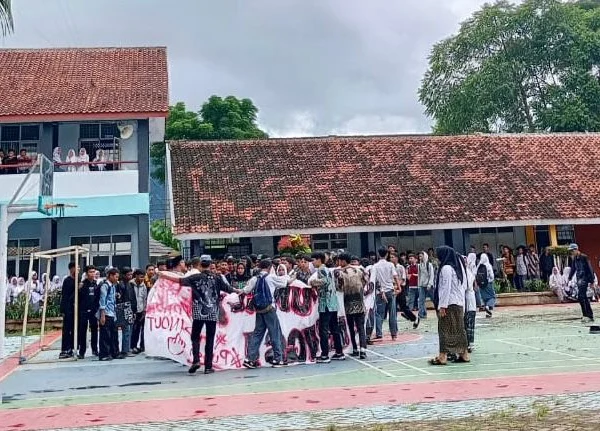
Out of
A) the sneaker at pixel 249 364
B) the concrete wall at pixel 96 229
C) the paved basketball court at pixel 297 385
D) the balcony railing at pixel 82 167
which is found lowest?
the paved basketball court at pixel 297 385

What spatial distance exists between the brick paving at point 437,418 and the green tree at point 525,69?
1133 inches

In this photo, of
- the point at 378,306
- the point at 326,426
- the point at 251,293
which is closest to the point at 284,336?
the point at 251,293

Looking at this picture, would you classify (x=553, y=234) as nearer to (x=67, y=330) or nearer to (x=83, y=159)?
(x=83, y=159)

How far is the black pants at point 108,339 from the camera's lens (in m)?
11.2

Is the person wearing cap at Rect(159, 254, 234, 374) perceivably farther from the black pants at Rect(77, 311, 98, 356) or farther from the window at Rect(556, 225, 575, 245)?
the window at Rect(556, 225, 575, 245)

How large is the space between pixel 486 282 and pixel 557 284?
506cm

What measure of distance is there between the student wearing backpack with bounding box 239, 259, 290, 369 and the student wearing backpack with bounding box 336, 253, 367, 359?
3.30 ft

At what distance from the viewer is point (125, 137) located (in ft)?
66.5

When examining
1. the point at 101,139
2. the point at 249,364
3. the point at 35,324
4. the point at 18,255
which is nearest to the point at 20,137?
the point at 101,139

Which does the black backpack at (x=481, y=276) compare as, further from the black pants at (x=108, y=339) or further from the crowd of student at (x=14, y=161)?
the crowd of student at (x=14, y=161)

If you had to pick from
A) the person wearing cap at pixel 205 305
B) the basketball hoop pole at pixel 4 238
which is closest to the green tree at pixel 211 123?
the basketball hoop pole at pixel 4 238

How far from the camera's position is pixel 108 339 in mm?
11328

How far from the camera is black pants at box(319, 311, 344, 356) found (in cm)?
992

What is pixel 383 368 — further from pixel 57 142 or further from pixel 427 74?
pixel 427 74
